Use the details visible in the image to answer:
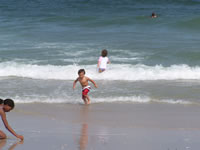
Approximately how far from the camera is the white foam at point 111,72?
11.8 metres

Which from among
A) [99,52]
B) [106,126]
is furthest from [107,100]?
[99,52]

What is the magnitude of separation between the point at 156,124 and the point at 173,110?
3.96 feet

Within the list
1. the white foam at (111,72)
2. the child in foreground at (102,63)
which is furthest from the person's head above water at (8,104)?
the white foam at (111,72)

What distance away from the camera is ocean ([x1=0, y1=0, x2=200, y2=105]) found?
32.6 feet

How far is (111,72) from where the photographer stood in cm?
1213

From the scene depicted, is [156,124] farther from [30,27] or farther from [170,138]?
[30,27]

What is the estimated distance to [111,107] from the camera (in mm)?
8523

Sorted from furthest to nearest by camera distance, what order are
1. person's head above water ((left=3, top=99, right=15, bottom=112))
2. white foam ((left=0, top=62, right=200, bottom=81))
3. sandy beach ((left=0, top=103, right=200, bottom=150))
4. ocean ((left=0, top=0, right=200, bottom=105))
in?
white foam ((left=0, top=62, right=200, bottom=81))
ocean ((left=0, top=0, right=200, bottom=105))
sandy beach ((left=0, top=103, right=200, bottom=150))
person's head above water ((left=3, top=99, right=15, bottom=112))

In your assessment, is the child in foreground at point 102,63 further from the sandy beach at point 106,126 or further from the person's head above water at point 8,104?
the person's head above water at point 8,104

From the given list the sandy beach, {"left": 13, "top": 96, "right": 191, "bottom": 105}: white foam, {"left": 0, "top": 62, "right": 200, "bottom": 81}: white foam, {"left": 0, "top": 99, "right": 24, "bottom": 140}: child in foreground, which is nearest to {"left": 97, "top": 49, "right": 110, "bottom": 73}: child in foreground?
{"left": 0, "top": 62, "right": 200, "bottom": 81}: white foam

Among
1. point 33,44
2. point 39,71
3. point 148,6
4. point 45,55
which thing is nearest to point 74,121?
point 39,71

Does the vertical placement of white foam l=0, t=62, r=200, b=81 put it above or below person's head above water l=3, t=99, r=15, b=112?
above

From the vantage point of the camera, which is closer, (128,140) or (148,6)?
(128,140)

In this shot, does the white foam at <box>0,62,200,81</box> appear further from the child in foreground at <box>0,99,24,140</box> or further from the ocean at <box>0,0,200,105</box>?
the child in foreground at <box>0,99,24,140</box>
